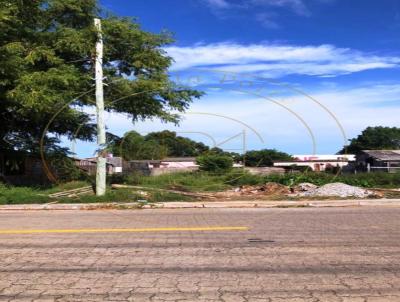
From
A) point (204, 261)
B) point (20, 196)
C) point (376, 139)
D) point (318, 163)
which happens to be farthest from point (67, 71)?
point (376, 139)

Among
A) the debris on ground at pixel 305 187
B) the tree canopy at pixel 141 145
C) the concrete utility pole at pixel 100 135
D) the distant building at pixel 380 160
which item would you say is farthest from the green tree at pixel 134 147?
the distant building at pixel 380 160

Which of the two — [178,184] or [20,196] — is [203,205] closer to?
[178,184]

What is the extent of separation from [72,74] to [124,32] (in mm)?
3661

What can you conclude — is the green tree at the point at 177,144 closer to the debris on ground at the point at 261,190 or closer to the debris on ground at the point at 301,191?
the debris on ground at the point at 261,190

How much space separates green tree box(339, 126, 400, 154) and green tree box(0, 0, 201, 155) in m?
103

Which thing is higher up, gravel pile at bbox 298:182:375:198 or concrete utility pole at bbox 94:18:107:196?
concrete utility pole at bbox 94:18:107:196

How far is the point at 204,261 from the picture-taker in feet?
25.4

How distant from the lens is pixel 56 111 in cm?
2236

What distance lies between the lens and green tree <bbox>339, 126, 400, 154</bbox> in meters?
123

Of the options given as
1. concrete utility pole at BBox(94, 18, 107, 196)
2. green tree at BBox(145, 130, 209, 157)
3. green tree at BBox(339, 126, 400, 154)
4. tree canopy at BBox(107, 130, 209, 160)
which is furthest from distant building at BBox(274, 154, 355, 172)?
green tree at BBox(339, 126, 400, 154)

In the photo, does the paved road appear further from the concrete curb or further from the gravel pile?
the gravel pile

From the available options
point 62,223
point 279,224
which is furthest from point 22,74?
point 279,224

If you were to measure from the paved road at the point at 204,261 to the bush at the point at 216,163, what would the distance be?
14.2m

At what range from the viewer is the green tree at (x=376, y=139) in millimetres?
123162
